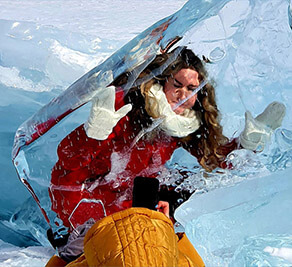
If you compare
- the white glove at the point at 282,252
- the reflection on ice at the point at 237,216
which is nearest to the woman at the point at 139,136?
the reflection on ice at the point at 237,216

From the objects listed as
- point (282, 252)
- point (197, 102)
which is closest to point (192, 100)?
point (197, 102)

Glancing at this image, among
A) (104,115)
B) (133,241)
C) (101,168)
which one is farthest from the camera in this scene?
(101,168)

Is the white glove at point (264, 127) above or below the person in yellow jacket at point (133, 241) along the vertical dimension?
below

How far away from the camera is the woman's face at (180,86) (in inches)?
55.2

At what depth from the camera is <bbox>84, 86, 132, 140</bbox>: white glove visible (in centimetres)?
139

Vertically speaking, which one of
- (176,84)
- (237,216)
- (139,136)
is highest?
(176,84)

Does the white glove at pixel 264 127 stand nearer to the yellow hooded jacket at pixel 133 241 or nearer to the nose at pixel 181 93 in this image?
the nose at pixel 181 93

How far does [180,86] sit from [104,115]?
0.24 metres

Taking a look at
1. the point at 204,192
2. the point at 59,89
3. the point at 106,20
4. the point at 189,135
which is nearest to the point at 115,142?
the point at 189,135

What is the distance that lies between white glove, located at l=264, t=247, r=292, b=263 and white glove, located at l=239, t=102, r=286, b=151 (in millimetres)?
356

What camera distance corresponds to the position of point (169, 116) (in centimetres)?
143

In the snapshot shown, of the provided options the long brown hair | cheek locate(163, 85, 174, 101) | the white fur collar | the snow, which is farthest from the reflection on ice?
cheek locate(163, 85, 174, 101)

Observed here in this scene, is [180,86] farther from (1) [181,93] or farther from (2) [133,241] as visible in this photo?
(2) [133,241]

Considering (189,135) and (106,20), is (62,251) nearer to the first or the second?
(189,135)
